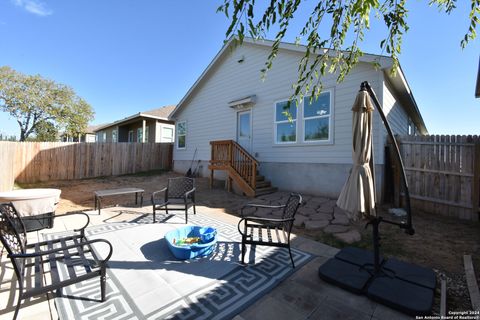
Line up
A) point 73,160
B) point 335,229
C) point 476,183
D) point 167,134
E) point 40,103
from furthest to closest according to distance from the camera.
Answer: point 40,103, point 167,134, point 73,160, point 476,183, point 335,229

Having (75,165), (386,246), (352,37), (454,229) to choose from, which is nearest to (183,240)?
(386,246)

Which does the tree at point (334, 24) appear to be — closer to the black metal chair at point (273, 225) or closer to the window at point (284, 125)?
the black metal chair at point (273, 225)

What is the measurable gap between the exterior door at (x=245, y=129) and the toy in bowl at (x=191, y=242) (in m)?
6.47

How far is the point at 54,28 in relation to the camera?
31.1 ft

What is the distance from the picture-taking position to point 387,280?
2.63m

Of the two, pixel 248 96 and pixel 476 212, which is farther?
pixel 248 96

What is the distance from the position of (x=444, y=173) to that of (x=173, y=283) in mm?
7117

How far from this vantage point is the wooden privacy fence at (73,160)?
9664 mm

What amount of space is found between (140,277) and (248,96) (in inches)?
334

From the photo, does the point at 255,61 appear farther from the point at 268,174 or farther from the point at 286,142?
the point at 268,174

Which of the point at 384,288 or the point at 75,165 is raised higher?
the point at 75,165

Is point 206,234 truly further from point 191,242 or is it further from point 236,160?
point 236,160

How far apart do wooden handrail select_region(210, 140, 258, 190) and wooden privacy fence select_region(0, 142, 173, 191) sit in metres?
6.86

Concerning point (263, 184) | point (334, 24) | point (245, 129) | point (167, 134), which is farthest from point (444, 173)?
point (167, 134)
